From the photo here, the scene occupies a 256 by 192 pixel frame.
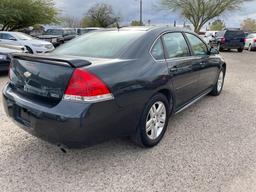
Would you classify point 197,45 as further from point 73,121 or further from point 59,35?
point 59,35

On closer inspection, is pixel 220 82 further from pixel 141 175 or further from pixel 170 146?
pixel 141 175

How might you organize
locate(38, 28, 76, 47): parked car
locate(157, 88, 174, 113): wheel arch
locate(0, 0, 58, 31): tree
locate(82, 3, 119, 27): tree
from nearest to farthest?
locate(157, 88, 174, 113): wheel arch, locate(38, 28, 76, 47): parked car, locate(0, 0, 58, 31): tree, locate(82, 3, 119, 27): tree

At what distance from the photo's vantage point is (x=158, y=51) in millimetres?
3281

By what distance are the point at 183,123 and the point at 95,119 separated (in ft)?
6.75

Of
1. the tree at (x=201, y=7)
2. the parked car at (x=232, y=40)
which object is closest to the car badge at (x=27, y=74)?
the parked car at (x=232, y=40)

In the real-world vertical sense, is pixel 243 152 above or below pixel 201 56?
below

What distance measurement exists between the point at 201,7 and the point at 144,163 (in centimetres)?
2865

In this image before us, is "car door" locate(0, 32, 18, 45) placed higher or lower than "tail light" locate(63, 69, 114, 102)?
lower

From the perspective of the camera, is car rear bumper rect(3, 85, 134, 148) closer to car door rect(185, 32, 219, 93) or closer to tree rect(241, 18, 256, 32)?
car door rect(185, 32, 219, 93)

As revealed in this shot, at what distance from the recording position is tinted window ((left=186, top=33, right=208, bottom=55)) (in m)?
4.23

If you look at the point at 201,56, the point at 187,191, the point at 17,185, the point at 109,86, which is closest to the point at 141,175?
the point at 187,191

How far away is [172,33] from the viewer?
12.3 ft

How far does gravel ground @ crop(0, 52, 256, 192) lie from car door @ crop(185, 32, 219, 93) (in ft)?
3.08

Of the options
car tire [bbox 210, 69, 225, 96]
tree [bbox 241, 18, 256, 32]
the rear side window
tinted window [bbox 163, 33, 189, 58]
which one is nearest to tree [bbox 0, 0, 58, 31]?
the rear side window
